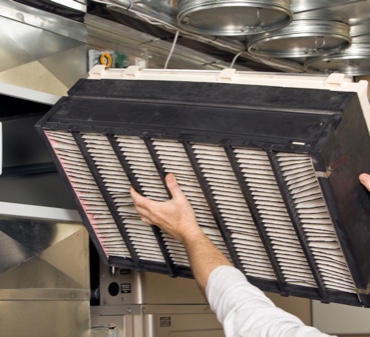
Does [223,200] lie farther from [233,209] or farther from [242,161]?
[242,161]

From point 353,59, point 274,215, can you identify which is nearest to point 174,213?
point 274,215

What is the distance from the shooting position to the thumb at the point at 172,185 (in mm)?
1562

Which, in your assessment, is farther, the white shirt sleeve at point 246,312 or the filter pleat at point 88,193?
the filter pleat at point 88,193

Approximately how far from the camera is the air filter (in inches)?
55.5

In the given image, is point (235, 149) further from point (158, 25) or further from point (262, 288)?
point (158, 25)

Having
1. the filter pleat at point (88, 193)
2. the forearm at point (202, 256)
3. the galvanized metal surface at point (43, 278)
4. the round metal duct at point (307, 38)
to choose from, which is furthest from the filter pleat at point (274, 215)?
the round metal duct at point (307, 38)

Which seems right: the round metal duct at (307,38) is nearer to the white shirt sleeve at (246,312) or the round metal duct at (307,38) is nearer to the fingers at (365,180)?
the fingers at (365,180)

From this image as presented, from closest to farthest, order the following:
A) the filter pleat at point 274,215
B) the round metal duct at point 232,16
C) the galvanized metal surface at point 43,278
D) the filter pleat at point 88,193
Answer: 1. the filter pleat at point 274,215
2. the filter pleat at point 88,193
3. the galvanized metal surface at point 43,278
4. the round metal duct at point 232,16

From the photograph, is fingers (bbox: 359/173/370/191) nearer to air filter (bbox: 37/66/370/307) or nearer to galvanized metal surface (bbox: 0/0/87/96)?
air filter (bbox: 37/66/370/307)

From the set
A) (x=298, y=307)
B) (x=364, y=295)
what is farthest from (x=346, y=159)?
(x=298, y=307)

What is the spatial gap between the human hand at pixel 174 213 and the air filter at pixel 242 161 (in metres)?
0.03

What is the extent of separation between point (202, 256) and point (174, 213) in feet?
0.39

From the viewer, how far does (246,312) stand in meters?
1.36

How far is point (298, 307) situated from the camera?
3176 millimetres
